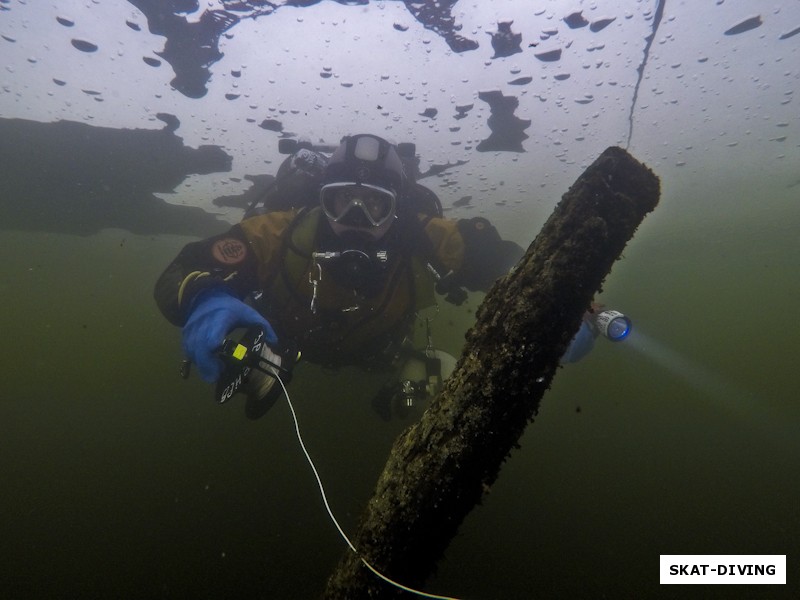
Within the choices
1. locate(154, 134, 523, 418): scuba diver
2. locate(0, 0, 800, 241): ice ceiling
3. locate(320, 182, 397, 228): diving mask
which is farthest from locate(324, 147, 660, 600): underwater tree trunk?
A: locate(0, 0, 800, 241): ice ceiling

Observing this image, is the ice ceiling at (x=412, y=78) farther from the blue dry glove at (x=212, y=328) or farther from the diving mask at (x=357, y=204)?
the blue dry glove at (x=212, y=328)

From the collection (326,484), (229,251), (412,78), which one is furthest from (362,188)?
(326,484)

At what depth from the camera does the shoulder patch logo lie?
13.5ft

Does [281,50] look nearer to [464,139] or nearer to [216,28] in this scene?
[216,28]

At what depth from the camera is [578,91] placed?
8.24 metres

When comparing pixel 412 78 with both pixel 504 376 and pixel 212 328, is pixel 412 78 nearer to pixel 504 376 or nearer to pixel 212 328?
pixel 212 328

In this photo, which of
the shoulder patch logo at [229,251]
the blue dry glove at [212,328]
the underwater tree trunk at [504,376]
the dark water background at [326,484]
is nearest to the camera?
the underwater tree trunk at [504,376]

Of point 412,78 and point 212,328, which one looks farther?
point 412,78

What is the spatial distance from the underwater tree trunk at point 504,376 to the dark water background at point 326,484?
2.20 m

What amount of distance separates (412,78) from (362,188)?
14.8 ft

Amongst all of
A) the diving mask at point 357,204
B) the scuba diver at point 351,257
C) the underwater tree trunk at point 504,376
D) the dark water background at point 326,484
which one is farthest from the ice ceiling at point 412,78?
the underwater tree trunk at point 504,376

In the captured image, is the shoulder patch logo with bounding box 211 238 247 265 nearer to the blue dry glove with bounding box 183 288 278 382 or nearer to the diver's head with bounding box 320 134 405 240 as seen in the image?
the blue dry glove with bounding box 183 288 278 382

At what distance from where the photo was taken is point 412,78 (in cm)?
756

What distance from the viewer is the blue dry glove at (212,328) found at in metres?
3.20
